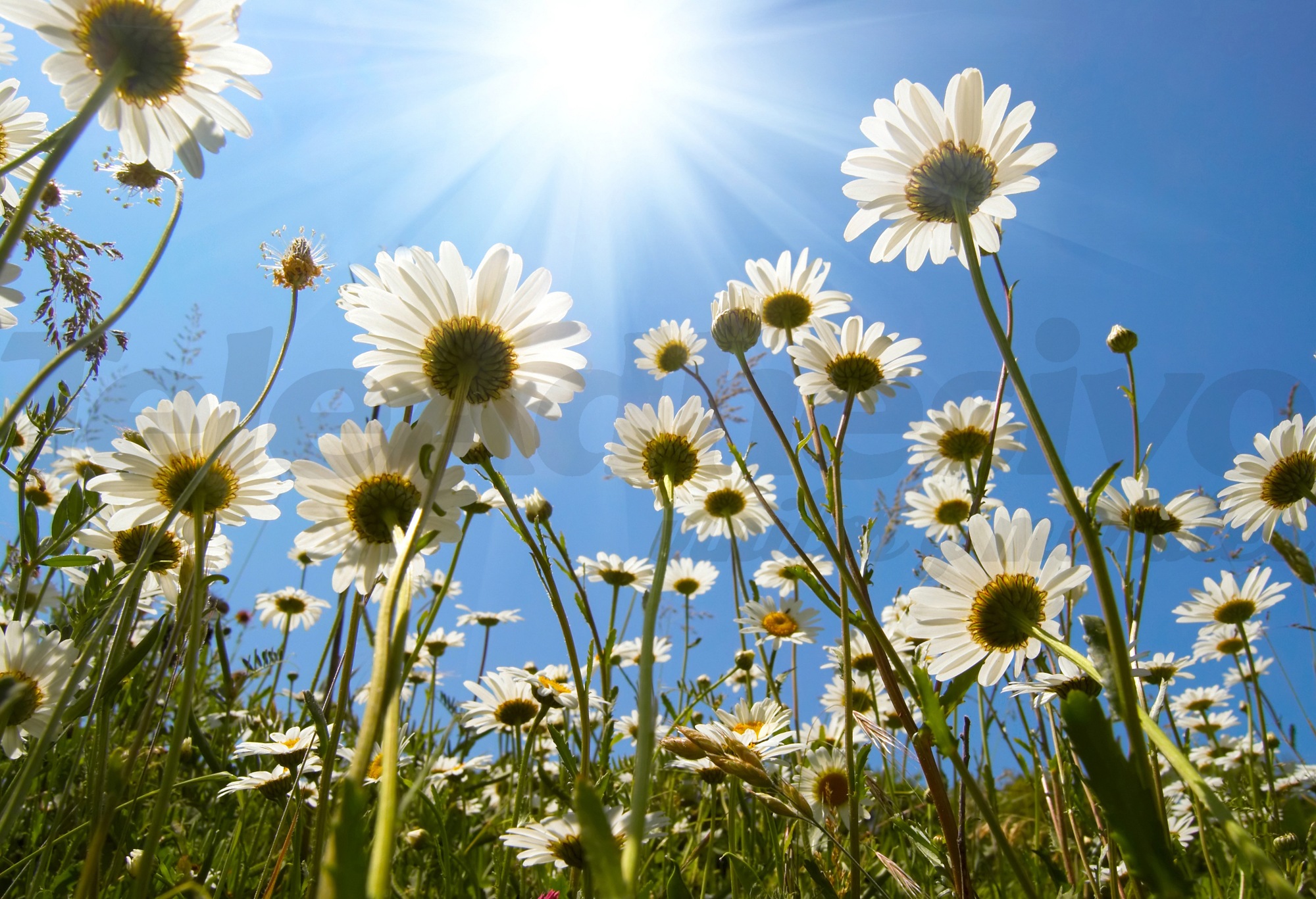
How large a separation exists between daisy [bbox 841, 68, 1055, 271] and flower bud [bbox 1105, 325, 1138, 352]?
0.96 meters

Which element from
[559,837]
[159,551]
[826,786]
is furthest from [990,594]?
[159,551]

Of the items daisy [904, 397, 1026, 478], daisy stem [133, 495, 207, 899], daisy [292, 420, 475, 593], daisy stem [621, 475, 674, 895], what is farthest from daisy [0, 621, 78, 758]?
daisy [904, 397, 1026, 478]

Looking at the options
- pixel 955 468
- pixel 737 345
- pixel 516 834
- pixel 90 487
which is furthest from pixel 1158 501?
pixel 90 487

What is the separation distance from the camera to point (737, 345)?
1.70m

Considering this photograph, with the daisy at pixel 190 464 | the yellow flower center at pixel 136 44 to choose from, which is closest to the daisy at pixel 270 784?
the daisy at pixel 190 464

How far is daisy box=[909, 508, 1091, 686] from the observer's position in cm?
109

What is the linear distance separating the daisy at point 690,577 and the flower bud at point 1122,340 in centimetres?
198

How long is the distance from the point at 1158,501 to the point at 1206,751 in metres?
2.20

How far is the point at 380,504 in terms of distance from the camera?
100cm

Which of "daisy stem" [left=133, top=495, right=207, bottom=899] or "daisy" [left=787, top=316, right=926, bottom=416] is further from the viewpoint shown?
"daisy" [left=787, top=316, right=926, bottom=416]

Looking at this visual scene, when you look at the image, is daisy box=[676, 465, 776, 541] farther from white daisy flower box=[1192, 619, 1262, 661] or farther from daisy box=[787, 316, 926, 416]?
white daisy flower box=[1192, 619, 1262, 661]

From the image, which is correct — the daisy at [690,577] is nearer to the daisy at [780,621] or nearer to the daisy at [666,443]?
the daisy at [780,621]

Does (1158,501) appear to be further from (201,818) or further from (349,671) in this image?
(201,818)

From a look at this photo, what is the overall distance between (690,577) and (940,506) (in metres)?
1.21
